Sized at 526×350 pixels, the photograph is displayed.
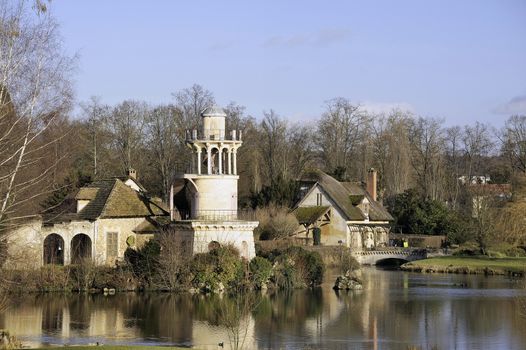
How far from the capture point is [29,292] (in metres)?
44.7

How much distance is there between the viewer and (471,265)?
58.0m

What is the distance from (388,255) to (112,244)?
21331mm

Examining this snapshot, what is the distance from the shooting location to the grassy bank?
56.5m

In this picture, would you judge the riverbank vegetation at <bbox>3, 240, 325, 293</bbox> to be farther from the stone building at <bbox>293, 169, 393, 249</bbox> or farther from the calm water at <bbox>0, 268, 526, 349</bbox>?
the stone building at <bbox>293, 169, 393, 249</bbox>

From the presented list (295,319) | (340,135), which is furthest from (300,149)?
(295,319)

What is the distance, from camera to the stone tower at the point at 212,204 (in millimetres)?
48281

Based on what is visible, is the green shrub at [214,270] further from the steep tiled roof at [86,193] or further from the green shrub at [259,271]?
the steep tiled roof at [86,193]

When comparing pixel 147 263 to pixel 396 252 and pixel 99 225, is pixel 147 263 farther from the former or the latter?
pixel 396 252

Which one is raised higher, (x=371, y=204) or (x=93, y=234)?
(x=371, y=204)

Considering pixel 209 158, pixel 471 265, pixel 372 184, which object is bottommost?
pixel 471 265

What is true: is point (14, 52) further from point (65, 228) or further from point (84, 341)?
point (65, 228)

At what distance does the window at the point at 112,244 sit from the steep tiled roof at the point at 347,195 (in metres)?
20.6

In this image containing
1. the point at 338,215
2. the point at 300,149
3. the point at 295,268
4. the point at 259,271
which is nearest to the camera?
the point at 259,271

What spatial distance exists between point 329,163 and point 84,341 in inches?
2270
